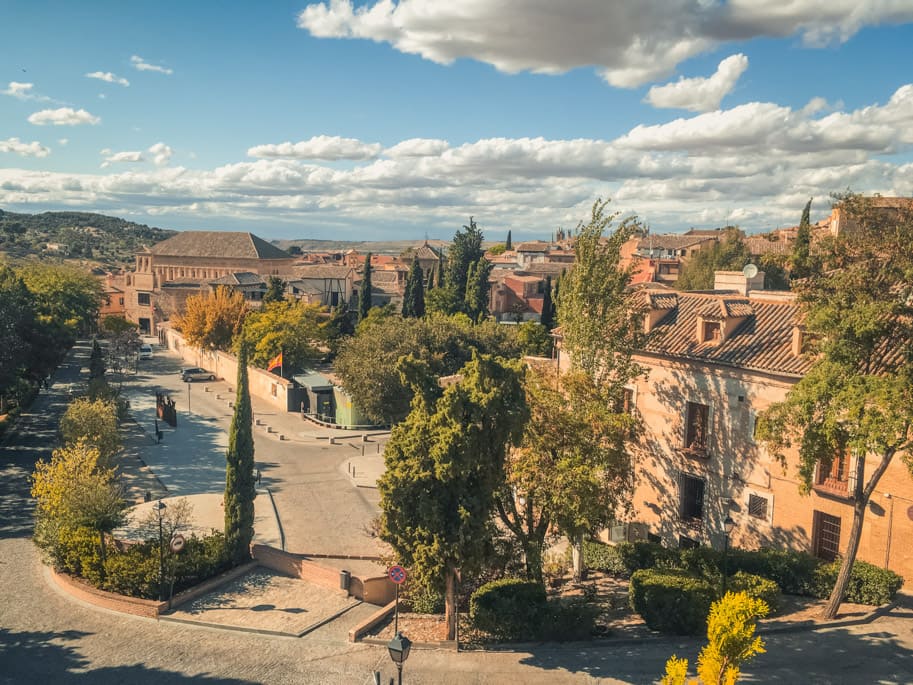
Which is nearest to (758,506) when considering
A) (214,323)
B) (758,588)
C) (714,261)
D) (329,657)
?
(758,588)

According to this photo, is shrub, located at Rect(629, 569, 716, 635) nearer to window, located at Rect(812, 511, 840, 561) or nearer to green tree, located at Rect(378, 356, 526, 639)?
green tree, located at Rect(378, 356, 526, 639)

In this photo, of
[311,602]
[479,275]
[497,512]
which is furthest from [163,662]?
[479,275]

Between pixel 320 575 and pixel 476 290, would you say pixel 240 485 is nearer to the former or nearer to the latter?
pixel 320 575

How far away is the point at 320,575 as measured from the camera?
23.1m

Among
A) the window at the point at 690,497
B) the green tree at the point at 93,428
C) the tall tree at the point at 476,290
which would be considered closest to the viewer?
the window at the point at 690,497

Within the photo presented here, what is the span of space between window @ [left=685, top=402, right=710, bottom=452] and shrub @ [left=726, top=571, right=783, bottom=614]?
5.57 meters

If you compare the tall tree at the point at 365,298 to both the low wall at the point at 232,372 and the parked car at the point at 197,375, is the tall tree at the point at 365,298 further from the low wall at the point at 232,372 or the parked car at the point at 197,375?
the parked car at the point at 197,375

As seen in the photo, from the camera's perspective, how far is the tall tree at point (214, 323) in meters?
62.6

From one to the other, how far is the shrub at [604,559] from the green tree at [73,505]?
16.3 m

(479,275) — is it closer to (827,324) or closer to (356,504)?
(356,504)

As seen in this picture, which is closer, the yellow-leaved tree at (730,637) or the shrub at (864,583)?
the yellow-leaved tree at (730,637)

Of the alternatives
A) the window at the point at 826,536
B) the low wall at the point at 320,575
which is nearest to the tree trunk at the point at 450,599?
the low wall at the point at 320,575

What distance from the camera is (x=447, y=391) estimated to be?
687 inches

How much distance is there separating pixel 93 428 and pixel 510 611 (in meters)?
21.1
